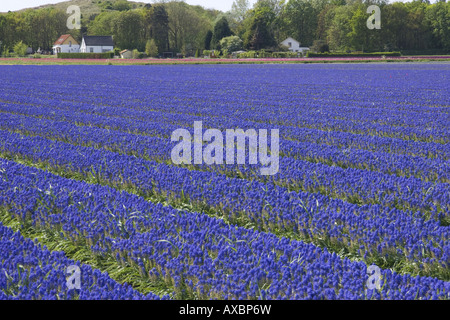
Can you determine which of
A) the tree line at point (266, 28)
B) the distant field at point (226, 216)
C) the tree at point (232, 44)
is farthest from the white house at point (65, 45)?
the distant field at point (226, 216)

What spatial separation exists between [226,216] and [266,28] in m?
82.9

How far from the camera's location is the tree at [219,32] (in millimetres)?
88938

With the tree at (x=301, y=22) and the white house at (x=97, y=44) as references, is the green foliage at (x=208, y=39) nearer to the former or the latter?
the tree at (x=301, y=22)

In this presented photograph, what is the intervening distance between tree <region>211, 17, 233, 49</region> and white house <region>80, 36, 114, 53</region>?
75.7 feet

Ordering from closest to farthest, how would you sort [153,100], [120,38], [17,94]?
[153,100]
[17,94]
[120,38]

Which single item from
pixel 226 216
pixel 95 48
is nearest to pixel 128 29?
pixel 95 48

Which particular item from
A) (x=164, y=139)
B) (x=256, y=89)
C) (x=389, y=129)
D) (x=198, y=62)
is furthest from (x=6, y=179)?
(x=198, y=62)

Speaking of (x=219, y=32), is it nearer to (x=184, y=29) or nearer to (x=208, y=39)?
(x=208, y=39)

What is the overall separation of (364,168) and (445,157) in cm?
168

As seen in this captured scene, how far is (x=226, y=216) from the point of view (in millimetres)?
6312

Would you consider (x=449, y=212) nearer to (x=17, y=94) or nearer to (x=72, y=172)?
(x=72, y=172)

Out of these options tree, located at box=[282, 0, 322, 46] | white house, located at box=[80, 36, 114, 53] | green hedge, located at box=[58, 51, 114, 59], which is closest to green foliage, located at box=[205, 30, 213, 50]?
tree, located at box=[282, 0, 322, 46]

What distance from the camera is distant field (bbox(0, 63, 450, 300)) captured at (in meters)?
4.27

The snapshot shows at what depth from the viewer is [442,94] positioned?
19.7 metres
